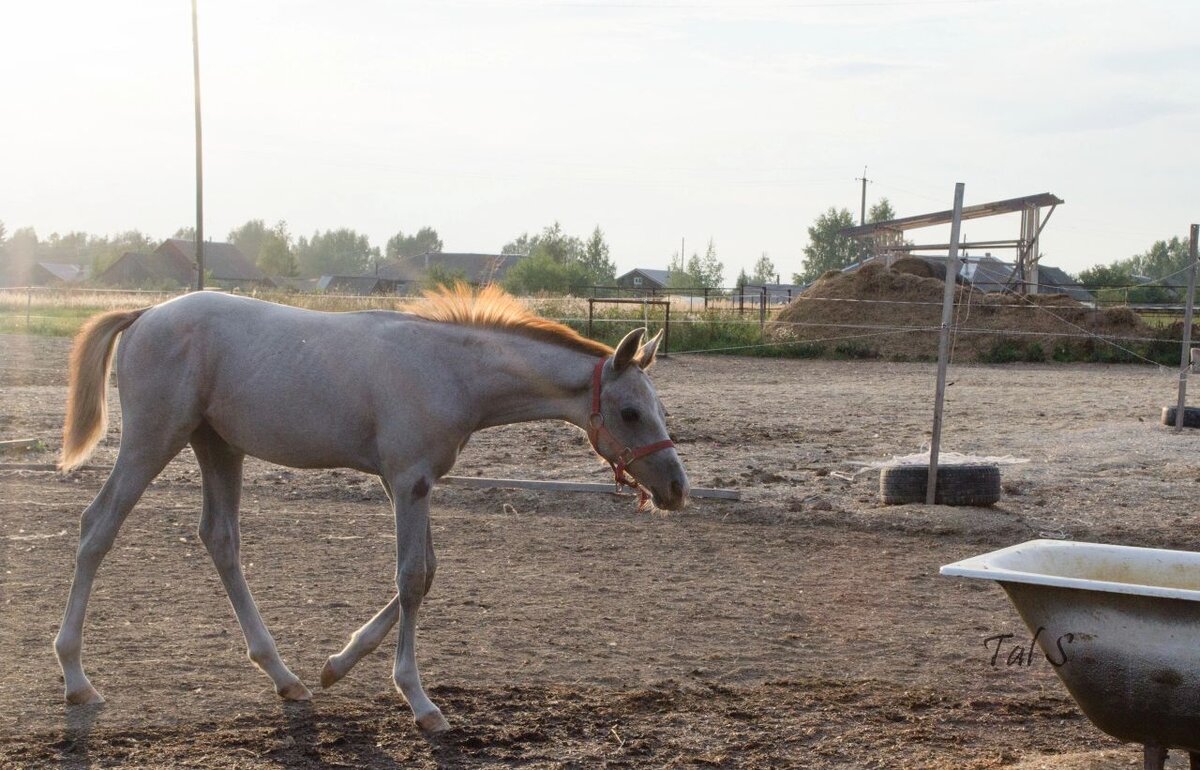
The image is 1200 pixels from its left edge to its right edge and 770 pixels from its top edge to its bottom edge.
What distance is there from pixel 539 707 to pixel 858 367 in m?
21.1

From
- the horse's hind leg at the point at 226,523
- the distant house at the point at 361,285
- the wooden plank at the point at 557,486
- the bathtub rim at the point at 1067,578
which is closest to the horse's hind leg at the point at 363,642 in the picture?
the horse's hind leg at the point at 226,523

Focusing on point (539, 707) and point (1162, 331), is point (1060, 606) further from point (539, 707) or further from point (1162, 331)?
point (1162, 331)

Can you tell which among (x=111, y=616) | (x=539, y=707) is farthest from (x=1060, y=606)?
(x=111, y=616)

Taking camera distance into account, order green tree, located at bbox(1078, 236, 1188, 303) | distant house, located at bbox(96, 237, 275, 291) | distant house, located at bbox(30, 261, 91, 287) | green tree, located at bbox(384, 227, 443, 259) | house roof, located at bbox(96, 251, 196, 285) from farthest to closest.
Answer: green tree, located at bbox(384, 227, 443, 259) < distant house, located at bbox(30, 261, 91, 287) < house roof, located at bbox(96, 251, 196, 285) < distant house, located at bbox(96, 237, 275, 291) < green tree, located at bbox(1078, 236, 1188, 303)

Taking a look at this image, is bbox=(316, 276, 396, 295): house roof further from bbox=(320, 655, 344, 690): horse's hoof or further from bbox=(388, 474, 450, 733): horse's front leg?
bbox=(388, 474, 450, 733): horse's front leg

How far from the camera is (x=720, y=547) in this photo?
7.72m

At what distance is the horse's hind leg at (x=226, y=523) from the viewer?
15.7 ft

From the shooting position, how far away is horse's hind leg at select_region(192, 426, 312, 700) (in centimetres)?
479

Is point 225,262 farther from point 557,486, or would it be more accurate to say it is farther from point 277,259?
point 557,486

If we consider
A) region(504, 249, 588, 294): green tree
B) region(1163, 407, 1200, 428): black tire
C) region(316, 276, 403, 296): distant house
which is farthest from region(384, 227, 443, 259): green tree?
region(1163, 407, 1200, 428): black tire

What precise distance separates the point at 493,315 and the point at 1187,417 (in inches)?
464

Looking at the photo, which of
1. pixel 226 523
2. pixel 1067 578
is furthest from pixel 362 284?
pixel 1067 578

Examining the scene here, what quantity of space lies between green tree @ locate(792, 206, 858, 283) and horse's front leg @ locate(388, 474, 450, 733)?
81887 mm

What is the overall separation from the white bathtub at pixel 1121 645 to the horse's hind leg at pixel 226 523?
2767 mm
